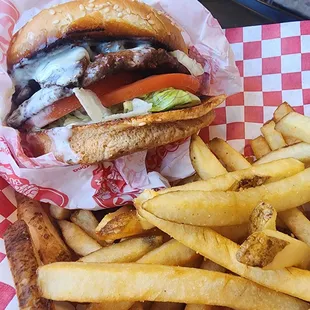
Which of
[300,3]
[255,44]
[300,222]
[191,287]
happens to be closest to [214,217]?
[191,287]

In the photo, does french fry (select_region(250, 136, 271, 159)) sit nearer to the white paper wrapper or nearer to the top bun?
the white paper wrapper

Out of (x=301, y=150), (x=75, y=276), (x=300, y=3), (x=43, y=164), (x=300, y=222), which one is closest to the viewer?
(x=75, y=276)

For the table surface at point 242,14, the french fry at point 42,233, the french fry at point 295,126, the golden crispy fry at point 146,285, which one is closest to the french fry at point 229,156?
the french fry at point 295,126

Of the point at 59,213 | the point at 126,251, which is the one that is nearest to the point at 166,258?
the point at 126,251

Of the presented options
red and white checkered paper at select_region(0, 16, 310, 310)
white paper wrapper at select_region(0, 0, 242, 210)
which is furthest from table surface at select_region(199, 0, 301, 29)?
white paper wrapper at select_region(0, 0, 242, 210)

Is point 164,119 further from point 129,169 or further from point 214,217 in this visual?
point 214,217

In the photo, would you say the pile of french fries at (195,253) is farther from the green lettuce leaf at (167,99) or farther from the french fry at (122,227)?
the green lettuce leaf at (167,99)
